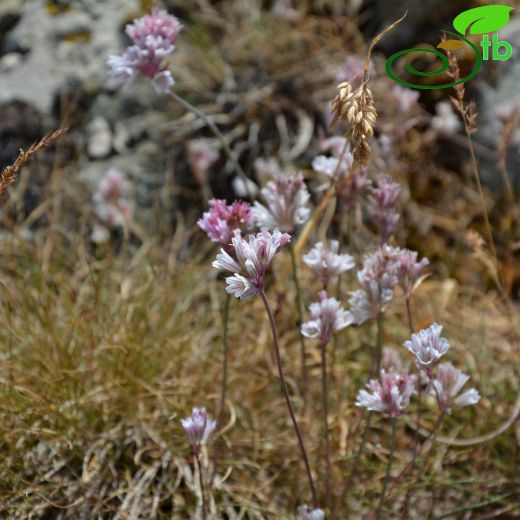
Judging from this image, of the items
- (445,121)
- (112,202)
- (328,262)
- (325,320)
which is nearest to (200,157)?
(112,202)

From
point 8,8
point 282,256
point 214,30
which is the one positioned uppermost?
point 8,8

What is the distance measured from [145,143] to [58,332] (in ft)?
4.04

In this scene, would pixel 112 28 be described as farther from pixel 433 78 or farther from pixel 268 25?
pixel 433 78

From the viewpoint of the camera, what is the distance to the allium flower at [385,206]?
68.5 inches

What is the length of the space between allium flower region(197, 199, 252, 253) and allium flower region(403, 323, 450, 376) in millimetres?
382

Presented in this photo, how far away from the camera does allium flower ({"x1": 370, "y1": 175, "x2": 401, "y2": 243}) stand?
1.74 metres

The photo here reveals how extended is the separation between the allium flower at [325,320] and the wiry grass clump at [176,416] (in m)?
0.36

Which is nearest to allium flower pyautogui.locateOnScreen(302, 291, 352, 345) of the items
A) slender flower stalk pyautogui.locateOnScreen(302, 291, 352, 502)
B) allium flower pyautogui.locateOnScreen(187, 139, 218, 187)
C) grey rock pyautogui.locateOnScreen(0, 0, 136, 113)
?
slender flower stalk pyautogui.locateOnScreen(302, 291, 352, 502)

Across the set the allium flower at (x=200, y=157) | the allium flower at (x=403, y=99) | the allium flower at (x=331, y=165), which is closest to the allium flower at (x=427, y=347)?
the allium flower at (x=331, y=165)

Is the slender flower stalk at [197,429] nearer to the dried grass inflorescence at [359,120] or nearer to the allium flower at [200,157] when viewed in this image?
the dried grass inflorescence at [359,120]

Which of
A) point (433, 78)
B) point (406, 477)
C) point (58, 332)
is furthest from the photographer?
point (433, 78)

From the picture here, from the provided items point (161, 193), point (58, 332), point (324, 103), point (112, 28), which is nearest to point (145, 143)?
point (161, 193)

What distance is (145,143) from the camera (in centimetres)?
317

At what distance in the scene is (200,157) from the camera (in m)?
2.85
